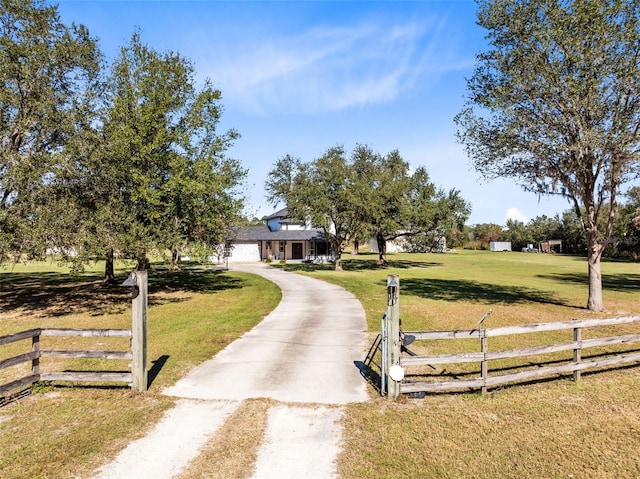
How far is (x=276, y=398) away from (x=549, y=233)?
102 meters

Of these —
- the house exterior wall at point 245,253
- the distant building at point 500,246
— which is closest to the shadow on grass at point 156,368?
the house exterior wall at point 245,253

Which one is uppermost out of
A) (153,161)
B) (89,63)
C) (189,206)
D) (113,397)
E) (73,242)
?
(89,63)

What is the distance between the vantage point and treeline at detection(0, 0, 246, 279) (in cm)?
1656

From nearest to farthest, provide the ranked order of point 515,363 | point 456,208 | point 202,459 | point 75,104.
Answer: point 202,459, point 515,363, point 75,104, point 456,208

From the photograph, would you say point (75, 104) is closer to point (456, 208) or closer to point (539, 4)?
point (539, 4)

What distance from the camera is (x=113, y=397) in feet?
26.9

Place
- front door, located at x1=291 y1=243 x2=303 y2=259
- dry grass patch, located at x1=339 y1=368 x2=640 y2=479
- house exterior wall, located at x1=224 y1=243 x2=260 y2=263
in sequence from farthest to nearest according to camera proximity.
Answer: front door, located at x1=291 y1=243 x2=303 y2=259
house exterior wall, located at x1=224 y1=243 x2=260 y2=263
dry grass patch, located at x1=339 y1=368 x2=640 y2=479

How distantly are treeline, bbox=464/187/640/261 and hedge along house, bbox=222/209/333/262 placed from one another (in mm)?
45255

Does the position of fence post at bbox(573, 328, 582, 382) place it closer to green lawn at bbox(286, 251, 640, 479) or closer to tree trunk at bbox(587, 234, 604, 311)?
green lawn at bbox(286, 251, 640, 479)

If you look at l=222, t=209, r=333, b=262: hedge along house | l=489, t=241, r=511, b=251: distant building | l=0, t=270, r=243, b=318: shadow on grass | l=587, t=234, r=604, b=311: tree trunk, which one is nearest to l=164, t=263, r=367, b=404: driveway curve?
l=0, t=270, r=243, b=318: shadow on grass

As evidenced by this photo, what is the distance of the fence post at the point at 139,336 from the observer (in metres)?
8.27

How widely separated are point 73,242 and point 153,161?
5.95m

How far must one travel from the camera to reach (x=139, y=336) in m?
8.27

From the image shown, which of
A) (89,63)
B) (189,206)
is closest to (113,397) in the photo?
(189,206)
